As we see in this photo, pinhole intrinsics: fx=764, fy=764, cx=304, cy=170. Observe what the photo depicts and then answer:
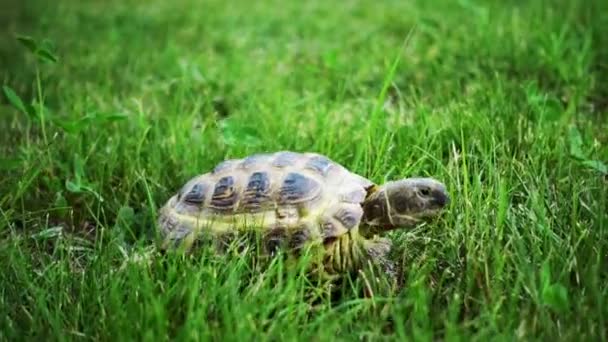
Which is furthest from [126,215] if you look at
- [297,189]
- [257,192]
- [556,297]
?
[556,297]

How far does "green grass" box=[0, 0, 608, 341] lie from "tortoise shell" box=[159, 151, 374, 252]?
103 millimetres

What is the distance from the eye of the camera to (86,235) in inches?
98.1

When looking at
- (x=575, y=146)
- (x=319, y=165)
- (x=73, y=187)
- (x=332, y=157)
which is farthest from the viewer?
(x=332, y=157)

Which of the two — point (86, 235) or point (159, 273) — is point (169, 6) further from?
point (159, 273)

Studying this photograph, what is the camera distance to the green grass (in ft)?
5.66

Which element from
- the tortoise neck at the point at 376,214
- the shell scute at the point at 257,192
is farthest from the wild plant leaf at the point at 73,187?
the tortoise neck at the point at 376,214

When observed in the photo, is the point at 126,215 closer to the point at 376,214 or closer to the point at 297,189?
the point at 297,189

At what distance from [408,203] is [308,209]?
0.27m

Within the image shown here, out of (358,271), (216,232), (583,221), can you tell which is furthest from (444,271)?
(216,232)

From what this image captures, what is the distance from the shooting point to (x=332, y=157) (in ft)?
8.91

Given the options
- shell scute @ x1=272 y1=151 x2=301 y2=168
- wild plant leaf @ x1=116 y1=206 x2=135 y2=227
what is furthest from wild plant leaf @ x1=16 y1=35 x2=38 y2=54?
shell scute @ x1=272 y1=151 x2=301 y2=168

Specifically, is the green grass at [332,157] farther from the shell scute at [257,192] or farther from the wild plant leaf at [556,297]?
the shell scute at [257,192]

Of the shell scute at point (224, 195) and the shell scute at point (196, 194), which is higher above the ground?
the shell scute at point (224, 195)

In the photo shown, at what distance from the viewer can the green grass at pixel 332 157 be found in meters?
1.72
